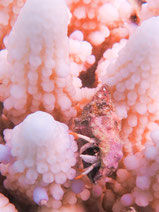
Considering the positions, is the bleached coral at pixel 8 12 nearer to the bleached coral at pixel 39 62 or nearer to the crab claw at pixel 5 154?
the bleached coral at pixel 39 62

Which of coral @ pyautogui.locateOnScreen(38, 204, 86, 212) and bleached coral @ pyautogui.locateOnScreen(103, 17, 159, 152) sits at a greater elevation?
bleached coral @ pyautogui.locateOnScreen(103, 17, 159, 152)

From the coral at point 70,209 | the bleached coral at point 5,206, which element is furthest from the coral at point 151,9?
the bleached coral at point 5,206

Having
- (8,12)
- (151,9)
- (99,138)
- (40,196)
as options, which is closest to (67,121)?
(99,138)

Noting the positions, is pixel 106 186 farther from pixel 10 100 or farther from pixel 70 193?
pixel 10 100

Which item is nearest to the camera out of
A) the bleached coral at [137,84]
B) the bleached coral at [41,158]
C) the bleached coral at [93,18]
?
the bleached coral at [41,158]

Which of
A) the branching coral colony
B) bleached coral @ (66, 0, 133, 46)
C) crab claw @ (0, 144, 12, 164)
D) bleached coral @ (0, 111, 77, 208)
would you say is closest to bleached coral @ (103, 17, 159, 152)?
the branching coral colony

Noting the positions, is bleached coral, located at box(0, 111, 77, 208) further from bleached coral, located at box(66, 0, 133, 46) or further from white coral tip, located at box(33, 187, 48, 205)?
bleached coral, located at box(66, 0, 133, 46)
